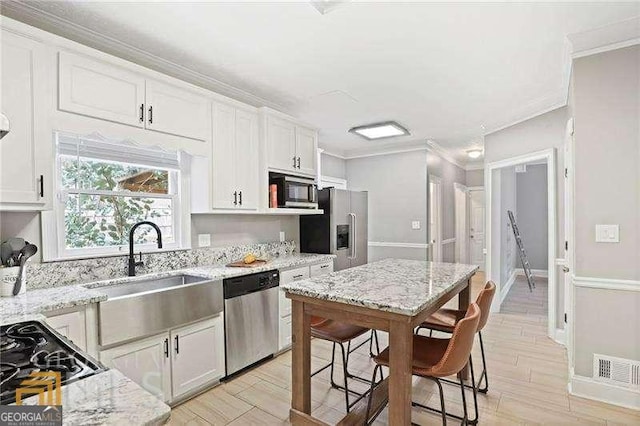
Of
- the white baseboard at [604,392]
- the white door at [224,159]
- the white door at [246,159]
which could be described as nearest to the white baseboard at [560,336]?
the white baseboard at [604,392]

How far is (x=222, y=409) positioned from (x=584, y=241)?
9.64ft

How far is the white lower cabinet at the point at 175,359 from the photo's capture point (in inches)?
84.8

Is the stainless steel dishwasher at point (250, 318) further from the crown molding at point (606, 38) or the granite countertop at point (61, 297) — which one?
the crown molding at point (606, 38)

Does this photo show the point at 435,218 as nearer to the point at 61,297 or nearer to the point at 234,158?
the point at 234,158

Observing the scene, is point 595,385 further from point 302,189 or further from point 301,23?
point 301,23

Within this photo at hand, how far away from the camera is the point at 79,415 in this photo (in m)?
0.73

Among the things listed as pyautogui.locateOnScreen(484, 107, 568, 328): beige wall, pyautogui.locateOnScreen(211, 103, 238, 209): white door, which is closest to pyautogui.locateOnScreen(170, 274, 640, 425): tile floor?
pyautogui.locateOnScreen(484, 107, 568, 328): beige wall

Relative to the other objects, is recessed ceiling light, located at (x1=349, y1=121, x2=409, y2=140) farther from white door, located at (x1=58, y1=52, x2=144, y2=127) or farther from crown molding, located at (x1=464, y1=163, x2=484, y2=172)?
crown molding, located at (x1=464, y1=163, x2=484, y2=172)

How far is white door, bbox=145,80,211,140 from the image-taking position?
254 cm

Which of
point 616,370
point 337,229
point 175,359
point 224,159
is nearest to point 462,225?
point 337,229

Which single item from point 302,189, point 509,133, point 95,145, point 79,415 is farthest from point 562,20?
point 95,145

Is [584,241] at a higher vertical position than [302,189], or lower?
lower

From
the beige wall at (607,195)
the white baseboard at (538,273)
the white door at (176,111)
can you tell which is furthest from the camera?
the white baseboard at (538,273)

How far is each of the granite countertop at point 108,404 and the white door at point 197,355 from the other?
165 centimetres
